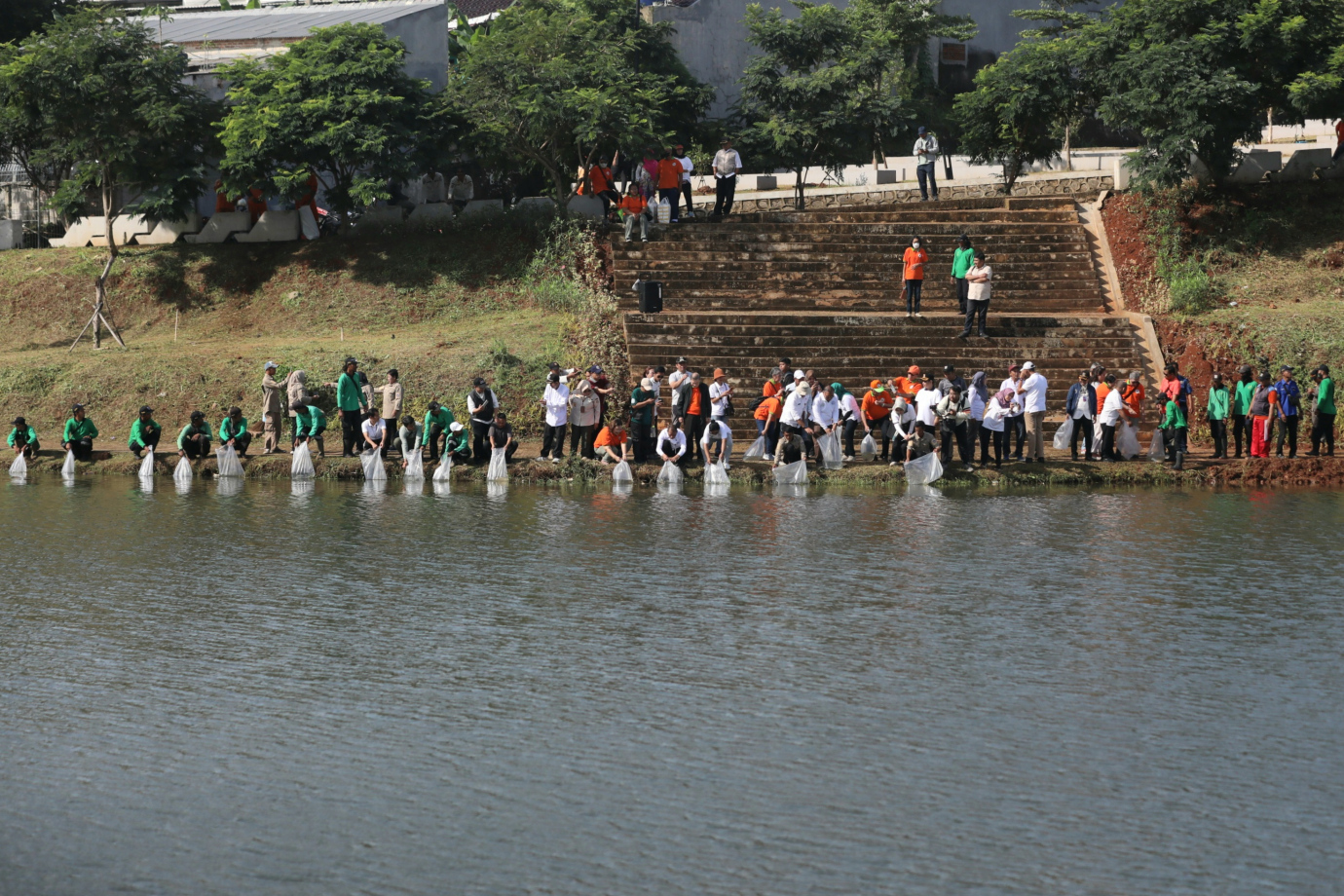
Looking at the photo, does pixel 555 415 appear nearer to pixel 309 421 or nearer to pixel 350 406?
pixel 350 406

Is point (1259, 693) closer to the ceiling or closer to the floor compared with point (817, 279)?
closer to the floor

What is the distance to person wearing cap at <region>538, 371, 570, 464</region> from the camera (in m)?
21.7

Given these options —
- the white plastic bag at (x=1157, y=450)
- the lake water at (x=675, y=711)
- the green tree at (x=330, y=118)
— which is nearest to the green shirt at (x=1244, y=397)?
the white plastic bag at (x=1157, y=450)

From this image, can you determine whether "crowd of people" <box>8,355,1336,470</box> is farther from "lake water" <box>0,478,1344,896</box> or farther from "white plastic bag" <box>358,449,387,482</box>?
"lake water" <box>0,478,1344,896</box>

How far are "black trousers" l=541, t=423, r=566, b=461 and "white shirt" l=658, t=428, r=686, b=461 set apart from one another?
1.72 metres

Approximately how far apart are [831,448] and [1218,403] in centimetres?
577

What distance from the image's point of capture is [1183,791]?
25.7 ft

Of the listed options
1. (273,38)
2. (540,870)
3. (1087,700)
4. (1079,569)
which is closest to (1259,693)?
(1087,700)

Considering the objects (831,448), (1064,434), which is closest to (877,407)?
(831,448)

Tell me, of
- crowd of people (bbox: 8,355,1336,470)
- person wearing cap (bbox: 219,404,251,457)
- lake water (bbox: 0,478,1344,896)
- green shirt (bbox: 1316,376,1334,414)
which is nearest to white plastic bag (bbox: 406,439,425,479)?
crowd of people (bbox: 8,355,1336,470)

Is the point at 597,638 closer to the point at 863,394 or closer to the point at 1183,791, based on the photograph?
the point at 1183,791

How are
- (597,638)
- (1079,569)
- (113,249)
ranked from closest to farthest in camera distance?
(597,638) → (1079,569) → (113,249)

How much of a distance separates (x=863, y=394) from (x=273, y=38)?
2178cm

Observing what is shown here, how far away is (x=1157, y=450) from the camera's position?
69.4 feet
